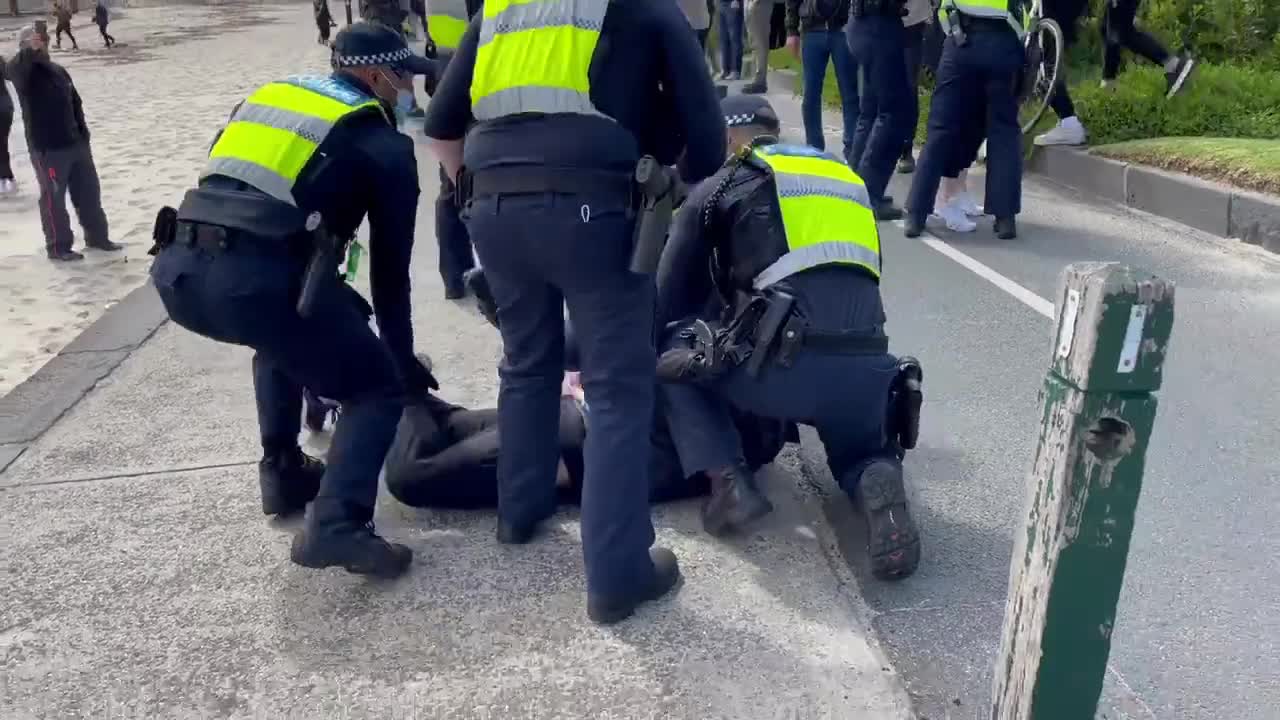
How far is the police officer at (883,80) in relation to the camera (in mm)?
7258

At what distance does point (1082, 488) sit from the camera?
198cm

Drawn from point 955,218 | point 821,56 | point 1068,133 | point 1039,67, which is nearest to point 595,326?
point 955,218

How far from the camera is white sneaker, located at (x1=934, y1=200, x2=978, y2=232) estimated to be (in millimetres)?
7238

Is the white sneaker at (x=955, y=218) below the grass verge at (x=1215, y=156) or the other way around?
below

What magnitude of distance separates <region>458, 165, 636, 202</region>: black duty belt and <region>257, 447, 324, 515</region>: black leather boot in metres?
1.24

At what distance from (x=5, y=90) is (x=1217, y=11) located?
35.0ft

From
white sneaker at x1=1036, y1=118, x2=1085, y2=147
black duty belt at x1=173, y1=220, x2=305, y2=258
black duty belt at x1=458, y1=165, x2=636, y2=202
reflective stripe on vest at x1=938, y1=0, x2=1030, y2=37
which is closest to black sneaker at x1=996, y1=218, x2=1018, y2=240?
reflective stripe on vest at x1=938, y1=0, x2=1030, y2=37

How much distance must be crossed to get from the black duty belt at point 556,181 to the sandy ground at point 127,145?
3569mm

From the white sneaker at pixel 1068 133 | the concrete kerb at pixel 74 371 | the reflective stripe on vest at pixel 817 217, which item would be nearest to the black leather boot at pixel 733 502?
the reflective stripe on vest at pixel 817 217

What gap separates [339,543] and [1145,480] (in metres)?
2.52

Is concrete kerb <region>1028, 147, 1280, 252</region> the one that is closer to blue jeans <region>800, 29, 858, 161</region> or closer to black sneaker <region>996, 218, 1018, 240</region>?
black sneaker <region>996, 218, 1018, 240</region>

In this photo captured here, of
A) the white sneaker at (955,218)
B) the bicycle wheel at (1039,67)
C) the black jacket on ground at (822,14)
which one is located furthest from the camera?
the black jacket on ground at (822,14)

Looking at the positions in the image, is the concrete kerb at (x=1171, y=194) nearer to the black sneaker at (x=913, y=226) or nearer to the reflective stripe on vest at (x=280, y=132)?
the black sneaker at (x=913, y=226)

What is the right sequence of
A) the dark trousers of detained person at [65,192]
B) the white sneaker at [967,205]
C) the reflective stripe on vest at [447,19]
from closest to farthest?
the reflective stripe on vest at [447,19]
the white sneaker at [967,205]
the dark trousers of detained person at [65,192]
